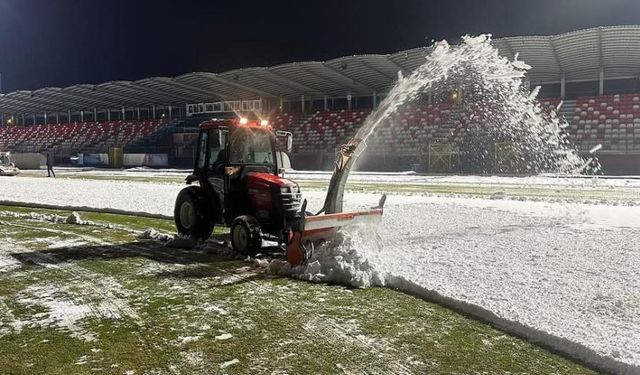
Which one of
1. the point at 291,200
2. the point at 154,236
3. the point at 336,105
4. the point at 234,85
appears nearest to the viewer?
the point at 291,200

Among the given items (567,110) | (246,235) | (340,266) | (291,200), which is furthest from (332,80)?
(340,266)

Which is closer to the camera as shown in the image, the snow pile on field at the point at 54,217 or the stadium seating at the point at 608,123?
the snow pile on field at the point at 54,217

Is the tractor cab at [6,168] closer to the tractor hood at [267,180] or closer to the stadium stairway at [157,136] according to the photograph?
the stadium stairway at [157,136]

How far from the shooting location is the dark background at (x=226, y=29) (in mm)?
46062

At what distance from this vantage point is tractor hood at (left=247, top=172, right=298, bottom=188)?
26.1 feet

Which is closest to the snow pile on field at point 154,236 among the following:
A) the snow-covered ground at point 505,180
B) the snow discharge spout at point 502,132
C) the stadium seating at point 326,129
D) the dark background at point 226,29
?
the snow-covered ground at point 505,180

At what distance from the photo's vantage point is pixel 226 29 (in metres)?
61.6

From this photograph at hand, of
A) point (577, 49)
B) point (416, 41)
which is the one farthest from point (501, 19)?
point (577, 49)

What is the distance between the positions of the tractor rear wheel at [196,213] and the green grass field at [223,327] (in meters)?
1.64

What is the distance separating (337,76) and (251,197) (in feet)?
113

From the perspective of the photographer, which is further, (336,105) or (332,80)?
(336,105)

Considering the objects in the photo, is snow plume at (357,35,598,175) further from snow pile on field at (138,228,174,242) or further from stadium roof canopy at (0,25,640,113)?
snow pile on field at (138,228,174,242)

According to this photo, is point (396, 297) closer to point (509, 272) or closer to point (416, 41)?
point (509, 272)

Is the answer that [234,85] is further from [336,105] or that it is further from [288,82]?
[336,105]
